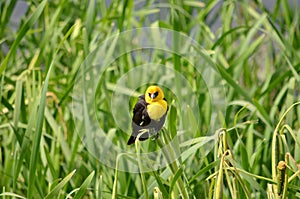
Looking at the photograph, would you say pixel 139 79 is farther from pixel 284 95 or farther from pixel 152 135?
pixel 152 135

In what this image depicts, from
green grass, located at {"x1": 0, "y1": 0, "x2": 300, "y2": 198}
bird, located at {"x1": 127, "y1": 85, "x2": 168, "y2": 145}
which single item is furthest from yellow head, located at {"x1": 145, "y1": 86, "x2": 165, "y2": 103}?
green grass, located at {"x1": 0, "y1": 0, "x2": 300, "y2": 198}

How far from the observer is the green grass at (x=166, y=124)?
3.06 ft

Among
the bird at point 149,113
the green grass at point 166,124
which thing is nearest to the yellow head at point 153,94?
the bird at point 149,113

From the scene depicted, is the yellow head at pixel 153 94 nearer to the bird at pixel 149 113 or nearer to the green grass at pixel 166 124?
the bird at pixel 149 113

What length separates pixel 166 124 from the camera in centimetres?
99

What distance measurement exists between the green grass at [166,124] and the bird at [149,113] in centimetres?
6

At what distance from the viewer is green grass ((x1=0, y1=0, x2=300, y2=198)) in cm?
93

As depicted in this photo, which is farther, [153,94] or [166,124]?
[166,124]

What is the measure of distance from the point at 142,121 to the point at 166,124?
9.0 inches

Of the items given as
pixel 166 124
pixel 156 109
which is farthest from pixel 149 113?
pixel 166 124

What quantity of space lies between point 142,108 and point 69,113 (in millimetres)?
709

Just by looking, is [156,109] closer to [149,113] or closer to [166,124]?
[149,113]

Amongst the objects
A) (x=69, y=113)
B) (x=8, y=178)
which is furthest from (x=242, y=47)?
(x=8, y=178)

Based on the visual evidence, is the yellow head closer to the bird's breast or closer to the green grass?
the bird's breast
